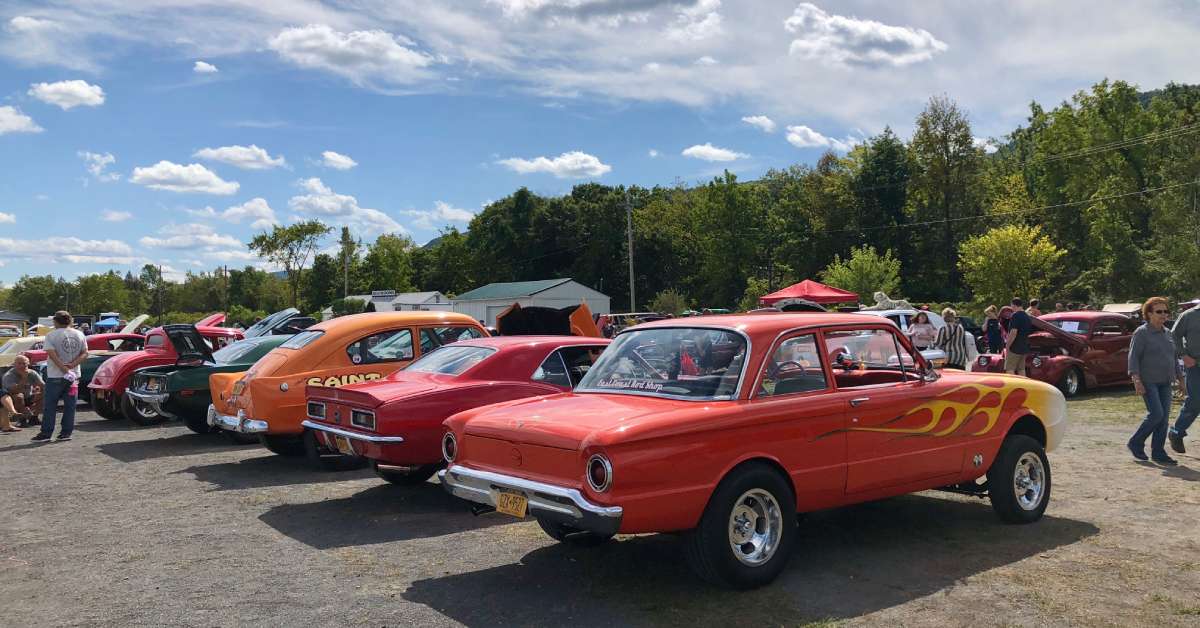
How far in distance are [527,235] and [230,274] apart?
60.1 meters

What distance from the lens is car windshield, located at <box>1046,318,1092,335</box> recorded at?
56.0 feet

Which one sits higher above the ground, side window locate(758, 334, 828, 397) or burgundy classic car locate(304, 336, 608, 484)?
side window locate(758, 334, 828, 397)

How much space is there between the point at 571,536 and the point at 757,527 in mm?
1187

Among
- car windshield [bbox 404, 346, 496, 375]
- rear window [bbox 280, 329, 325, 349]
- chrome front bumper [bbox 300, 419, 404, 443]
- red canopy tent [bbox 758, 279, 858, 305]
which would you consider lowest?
chrome front bumper [bbox 300, 419, 404, 443]

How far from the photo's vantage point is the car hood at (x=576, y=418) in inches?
197

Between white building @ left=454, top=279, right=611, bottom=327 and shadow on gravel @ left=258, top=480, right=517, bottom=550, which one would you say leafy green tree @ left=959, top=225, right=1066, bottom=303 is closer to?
white building @ left=454, top=279, right=611, bottom=327

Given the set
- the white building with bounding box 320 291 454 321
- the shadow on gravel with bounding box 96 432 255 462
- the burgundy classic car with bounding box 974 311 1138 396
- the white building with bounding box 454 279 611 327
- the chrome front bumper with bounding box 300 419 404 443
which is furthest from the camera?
the white building with bounding box 320 291 454 321

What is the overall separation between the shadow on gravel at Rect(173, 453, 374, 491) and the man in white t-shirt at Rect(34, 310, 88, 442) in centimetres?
402

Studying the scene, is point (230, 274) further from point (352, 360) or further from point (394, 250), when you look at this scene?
point (352, 360)

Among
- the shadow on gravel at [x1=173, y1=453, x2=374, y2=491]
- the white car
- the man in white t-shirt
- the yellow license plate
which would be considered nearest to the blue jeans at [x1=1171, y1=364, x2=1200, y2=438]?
the white car

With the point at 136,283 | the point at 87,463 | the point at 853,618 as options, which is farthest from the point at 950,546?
the point at 136,283

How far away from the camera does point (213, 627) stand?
16.1 ft

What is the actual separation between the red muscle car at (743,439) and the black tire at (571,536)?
0.02 m

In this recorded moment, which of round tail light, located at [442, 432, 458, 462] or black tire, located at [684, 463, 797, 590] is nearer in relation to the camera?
black tire, located at [684, 463, 797, 590]
